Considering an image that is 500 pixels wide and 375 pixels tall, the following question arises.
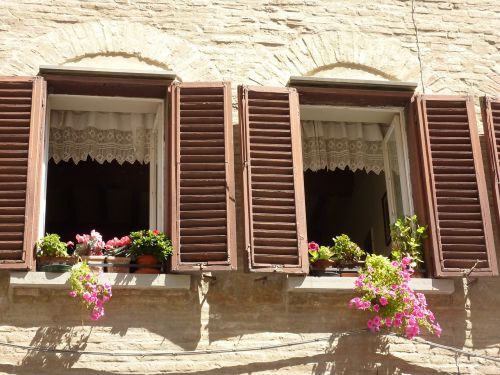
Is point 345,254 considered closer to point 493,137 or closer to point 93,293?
point 493,137

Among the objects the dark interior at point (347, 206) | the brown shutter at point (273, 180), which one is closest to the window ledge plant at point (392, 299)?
the brown shutter at point (273, 180)

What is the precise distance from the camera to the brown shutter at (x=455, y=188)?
834 cm

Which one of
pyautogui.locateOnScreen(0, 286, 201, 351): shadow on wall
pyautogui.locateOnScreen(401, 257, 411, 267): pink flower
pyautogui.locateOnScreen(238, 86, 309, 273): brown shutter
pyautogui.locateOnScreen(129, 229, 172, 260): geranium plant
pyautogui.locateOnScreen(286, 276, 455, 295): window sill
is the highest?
pyautogui.locateOnScreen(238, 86, 309, 273): brown shutter

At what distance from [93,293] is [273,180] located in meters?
1.78

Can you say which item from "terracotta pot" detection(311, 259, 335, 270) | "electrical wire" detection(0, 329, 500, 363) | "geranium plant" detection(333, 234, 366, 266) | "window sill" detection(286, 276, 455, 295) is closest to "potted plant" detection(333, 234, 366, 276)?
"geranium plant" detection(333, 234, 366, 266)

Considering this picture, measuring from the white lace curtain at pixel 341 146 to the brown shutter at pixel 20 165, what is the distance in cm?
253

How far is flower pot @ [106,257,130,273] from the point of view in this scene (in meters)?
8.10

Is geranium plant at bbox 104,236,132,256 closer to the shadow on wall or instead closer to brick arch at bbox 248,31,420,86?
the shadow on wall

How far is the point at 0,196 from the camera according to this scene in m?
8.12

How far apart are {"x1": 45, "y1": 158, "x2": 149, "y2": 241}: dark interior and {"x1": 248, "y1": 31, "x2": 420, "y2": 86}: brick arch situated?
330 cm

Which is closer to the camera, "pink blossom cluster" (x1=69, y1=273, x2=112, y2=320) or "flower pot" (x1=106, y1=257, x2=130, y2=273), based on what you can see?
"pink blossom cluster" (x1=69, y1=273, x2=112, y2=320)

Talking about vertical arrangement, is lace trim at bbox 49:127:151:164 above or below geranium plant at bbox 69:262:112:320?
above

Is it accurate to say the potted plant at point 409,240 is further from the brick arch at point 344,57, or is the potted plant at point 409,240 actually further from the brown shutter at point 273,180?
the brick arch at point 344,57

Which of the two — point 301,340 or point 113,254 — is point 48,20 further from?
point 301,340
